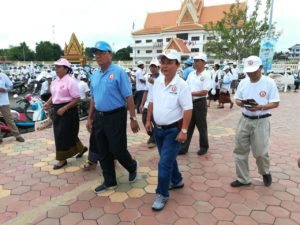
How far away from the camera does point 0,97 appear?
5352 millimetres

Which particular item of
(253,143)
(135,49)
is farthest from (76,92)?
(135,49)

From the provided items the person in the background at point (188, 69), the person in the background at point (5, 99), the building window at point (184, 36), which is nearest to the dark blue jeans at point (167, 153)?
the person in the background at point (188, 69)

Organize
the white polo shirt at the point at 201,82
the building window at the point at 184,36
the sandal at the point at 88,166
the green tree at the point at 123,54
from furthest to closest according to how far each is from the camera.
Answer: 1. the green tree at the point at 123,54
2. the building window at the point at 184,36
3. the white polo shirt at the point at 201,82
4. the sandal at the point at 88,166

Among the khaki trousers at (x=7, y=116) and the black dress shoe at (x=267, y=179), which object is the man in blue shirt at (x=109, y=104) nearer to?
the black dress shoe at (x=267, y=179)

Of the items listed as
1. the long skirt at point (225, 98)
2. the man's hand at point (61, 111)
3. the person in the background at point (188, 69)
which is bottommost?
the long skirt at point (225, 98)

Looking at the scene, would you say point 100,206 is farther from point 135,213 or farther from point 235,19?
point 235,19

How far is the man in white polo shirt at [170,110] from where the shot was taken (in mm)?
2740

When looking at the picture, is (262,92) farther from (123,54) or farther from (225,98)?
(123,54)

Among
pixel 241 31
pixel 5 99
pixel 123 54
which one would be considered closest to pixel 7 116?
pixel 5 99

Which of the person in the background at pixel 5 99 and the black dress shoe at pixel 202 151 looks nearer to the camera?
the black dress shoe at pixel 202 151

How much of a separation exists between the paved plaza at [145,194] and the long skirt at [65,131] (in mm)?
307

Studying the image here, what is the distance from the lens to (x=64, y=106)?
3795 millimetres

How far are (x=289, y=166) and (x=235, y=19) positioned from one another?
2380 centimetres

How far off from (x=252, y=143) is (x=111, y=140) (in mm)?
1702
